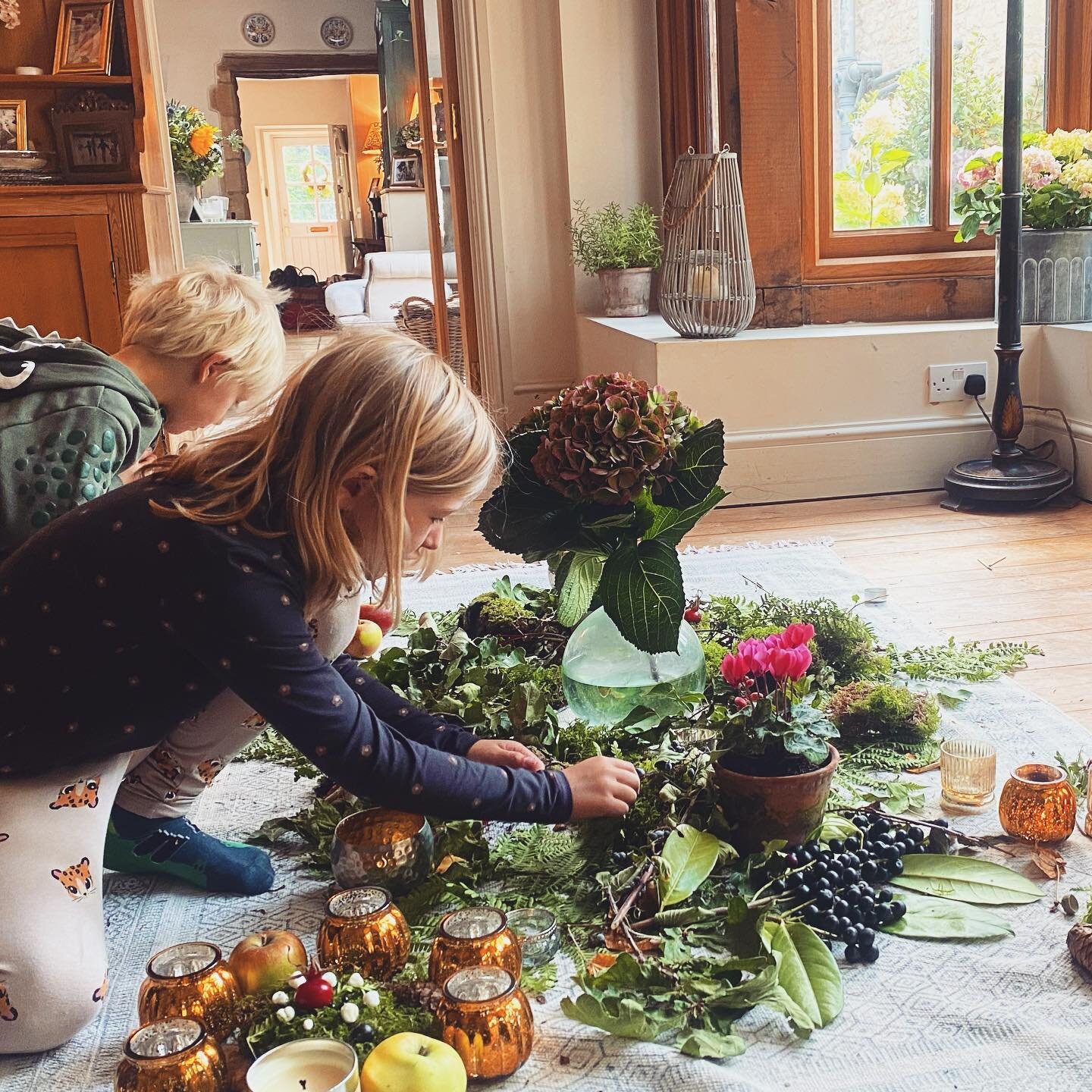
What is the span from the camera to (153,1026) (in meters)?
1.00

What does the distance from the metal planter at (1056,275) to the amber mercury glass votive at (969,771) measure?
2121 mm

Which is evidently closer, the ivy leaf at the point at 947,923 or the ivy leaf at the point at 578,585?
the ivy leaf at the point at 947,923

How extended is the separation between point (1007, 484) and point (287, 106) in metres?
11.4

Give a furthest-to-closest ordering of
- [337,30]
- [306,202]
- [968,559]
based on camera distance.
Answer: [306,202], [337,30], [968,559]

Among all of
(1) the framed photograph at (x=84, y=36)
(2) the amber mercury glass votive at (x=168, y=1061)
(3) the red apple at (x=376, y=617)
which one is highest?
(1) the framed photograph at (x=84, y=36)

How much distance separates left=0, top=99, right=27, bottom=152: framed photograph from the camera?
395 centimetres

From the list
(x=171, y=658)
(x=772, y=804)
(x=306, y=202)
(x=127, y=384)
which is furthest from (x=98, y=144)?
(x=306, y=202)

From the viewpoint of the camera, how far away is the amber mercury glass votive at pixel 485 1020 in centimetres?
104

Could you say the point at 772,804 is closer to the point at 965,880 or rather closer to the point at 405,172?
the point at 965,880

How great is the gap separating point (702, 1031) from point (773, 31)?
318cm

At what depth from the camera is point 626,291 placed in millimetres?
4004

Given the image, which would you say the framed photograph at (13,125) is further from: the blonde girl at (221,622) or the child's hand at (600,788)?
the child's hand at (600,788)

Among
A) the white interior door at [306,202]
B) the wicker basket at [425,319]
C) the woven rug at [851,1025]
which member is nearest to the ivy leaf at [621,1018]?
the woven rug at [851,1025]

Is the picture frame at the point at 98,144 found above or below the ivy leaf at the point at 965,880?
above
